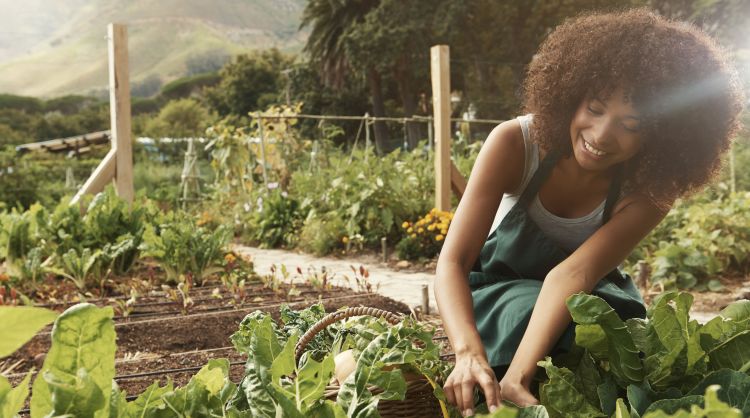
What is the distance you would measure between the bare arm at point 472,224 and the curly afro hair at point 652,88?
3.9 inches

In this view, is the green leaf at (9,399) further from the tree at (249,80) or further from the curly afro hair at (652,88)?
the tree at (249,80)

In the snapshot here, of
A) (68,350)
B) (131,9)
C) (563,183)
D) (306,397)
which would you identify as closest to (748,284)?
(563,183)

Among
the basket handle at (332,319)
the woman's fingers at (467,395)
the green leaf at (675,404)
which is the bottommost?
the woman's fingers at (467,395)

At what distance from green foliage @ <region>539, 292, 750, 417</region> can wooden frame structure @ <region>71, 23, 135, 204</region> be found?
4392 millimetres

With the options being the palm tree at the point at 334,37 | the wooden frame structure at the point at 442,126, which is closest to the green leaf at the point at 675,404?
the wooden frame structure at the point at 442,126

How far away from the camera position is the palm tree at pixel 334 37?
75.0ft

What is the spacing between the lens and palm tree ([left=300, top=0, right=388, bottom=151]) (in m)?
22.9

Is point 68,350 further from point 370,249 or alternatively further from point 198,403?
point 370,249

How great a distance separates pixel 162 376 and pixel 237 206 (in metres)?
5.91

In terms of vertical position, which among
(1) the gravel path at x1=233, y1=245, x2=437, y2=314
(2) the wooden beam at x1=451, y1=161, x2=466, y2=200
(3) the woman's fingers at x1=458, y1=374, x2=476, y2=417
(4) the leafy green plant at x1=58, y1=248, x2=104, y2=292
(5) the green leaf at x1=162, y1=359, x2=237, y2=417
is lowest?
(1) the gravel path at x1=233, y1=245, x2=437, y2=314

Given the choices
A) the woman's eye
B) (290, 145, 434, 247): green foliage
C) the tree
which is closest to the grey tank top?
the woman's eye

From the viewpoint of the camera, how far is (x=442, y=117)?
A: 5996mm

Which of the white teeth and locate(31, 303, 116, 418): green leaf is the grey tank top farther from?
locate(31, 303, 116, 418): green leaf

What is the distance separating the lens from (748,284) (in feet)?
15.2
